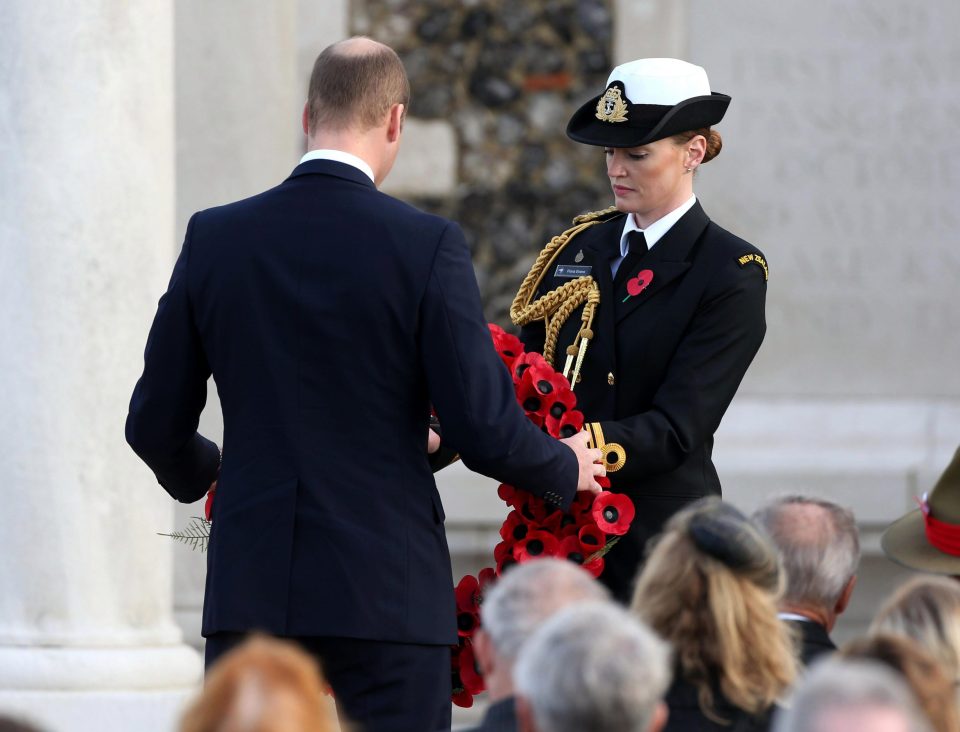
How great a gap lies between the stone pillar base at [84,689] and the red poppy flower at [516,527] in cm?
168

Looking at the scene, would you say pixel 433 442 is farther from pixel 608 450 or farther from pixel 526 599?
pixel 526 599

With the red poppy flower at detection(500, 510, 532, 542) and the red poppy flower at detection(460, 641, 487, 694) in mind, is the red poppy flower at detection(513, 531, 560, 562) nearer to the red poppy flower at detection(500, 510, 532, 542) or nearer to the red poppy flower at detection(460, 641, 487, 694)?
the red poppy flower at detection(500, 510, 532, 542)

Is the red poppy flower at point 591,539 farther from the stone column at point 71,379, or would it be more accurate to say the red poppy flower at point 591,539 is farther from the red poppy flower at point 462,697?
the stone column at point 71,379

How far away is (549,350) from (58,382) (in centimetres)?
168

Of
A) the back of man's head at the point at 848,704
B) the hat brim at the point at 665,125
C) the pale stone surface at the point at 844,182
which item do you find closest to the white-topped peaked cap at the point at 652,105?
the hat brim at the point at 665,125

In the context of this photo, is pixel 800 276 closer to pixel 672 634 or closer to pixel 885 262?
pixel 885 262

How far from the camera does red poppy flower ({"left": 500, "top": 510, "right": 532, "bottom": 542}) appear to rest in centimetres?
419

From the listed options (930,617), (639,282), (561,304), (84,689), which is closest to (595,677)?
(930,617)

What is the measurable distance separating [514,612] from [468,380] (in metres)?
0.85

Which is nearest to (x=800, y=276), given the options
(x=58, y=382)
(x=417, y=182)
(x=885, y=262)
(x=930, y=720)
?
(x=885, y=262)

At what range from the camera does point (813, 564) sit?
3.59 metres

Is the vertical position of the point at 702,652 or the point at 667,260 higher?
the point at 667,260

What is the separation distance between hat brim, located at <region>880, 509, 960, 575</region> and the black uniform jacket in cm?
42

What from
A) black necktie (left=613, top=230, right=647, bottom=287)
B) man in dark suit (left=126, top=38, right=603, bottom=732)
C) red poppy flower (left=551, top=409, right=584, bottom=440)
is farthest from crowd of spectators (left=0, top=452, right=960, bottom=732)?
black necktie (left=613, top=230, right=647, bottom=287)
